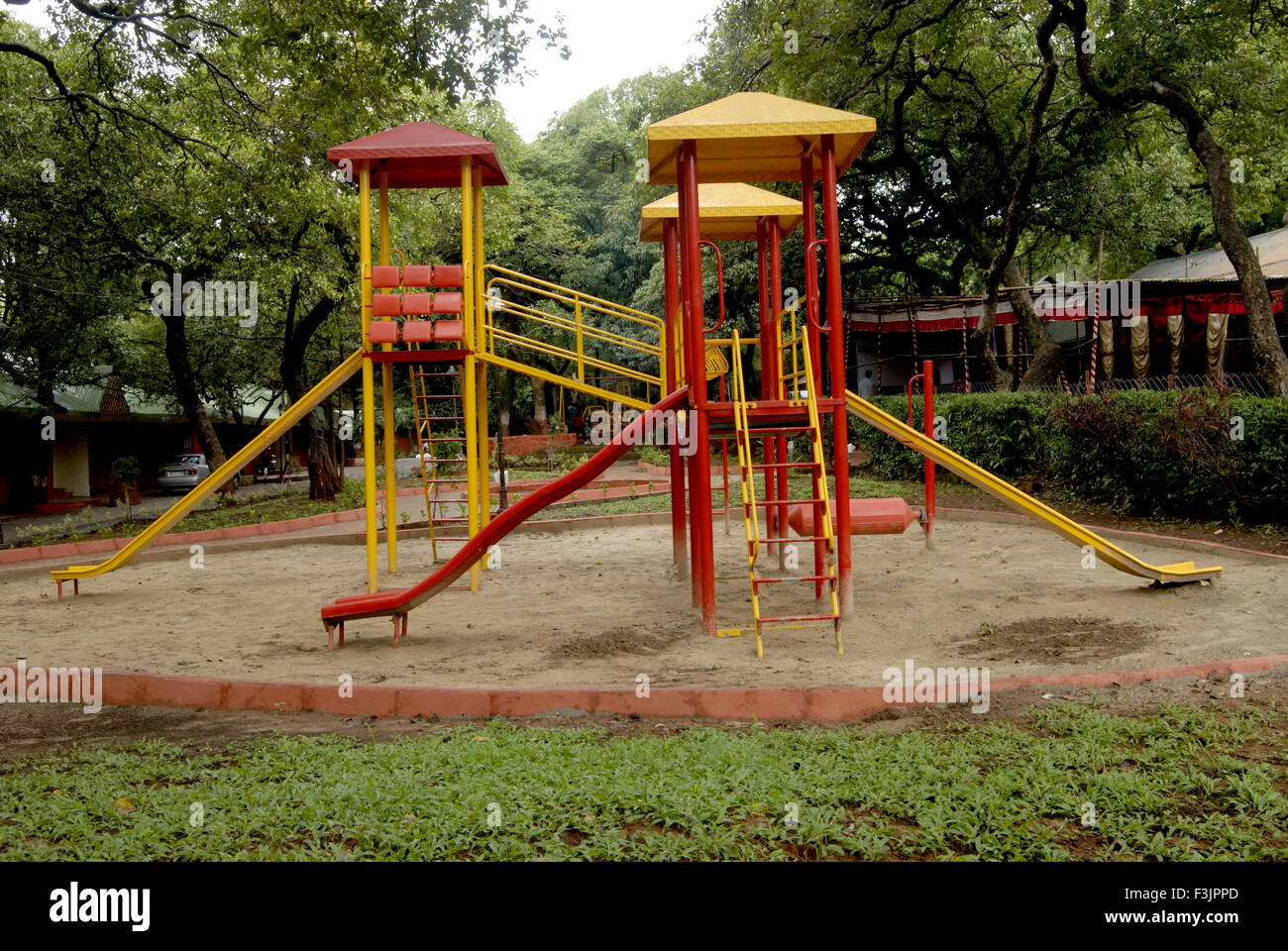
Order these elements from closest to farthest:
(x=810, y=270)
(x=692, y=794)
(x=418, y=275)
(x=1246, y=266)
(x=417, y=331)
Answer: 1. (x=692, y=794)
2. (x=810, y=270)
3. (x=417, y=331)
4. (x=418, y=275)
5. (x=1246, y=266)

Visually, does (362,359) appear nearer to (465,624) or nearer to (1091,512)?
(465,624)

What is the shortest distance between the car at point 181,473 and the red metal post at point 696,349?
90.3 ft

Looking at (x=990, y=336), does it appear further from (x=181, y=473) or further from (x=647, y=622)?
(x=181, y=473)

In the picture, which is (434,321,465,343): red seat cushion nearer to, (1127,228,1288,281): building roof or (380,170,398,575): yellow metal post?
(380,170,398,575): yellow metal post

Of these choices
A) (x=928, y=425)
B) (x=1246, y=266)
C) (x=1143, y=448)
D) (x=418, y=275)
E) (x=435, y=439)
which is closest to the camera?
(x=418, y=275)

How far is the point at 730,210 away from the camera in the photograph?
11.2 meters

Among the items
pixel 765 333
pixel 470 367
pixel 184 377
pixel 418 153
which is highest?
pixel 418 153

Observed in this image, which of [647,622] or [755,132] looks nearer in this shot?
[755,132]

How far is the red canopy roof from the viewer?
10.5 m

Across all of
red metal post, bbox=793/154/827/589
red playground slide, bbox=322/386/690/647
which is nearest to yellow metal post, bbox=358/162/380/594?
red playground slide, bbox=322/386/690/647

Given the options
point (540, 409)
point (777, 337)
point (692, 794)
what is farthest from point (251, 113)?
point (540, 409)

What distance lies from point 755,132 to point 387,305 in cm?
452

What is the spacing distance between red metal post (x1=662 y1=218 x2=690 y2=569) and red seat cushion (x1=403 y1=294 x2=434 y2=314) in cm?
278

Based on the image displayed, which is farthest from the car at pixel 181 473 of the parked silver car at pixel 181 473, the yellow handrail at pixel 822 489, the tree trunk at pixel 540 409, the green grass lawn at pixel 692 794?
the green grass lawn at pixel 692 794
